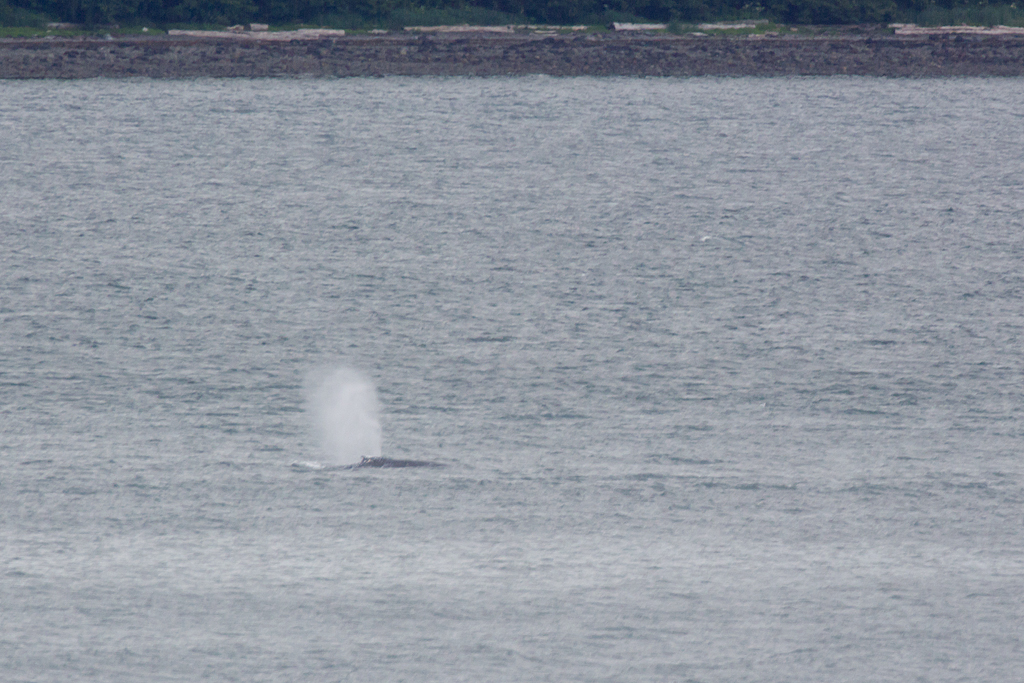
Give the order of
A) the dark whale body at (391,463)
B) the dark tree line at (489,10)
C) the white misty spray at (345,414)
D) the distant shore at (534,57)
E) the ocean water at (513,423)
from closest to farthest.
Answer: the ocean water at (513,423) → the dark whale body at (391,463) → the white misty spray at (345,414) → the dark tree line at (489,10) → the distant shore at (534,57)

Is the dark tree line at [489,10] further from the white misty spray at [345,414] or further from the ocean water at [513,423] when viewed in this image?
the white misty spray at [345,414]

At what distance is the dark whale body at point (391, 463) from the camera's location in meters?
29.8

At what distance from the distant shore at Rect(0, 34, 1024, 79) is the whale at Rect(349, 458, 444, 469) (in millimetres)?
48754

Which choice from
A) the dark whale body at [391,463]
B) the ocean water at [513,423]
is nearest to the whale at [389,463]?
the dark whale body at [391,463]

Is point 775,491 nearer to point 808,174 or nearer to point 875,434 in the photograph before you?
point 875,434

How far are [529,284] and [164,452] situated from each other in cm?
1864

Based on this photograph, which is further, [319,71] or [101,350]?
[319,71]

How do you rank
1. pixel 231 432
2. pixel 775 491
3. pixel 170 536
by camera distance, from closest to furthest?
pixel 170 536 → pixel 775 491 → pixel 231 432

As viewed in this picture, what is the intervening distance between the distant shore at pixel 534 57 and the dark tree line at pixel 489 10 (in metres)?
1.13

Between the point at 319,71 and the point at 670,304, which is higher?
the point at 319,71

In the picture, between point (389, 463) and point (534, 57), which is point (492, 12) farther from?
point (389, 463)

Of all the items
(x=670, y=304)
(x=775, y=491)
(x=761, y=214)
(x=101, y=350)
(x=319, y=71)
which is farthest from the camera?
(x=319, y=71)

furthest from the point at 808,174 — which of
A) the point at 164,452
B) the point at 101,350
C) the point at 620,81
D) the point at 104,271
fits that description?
the point at 164,452

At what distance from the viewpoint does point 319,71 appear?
75.5 meters
